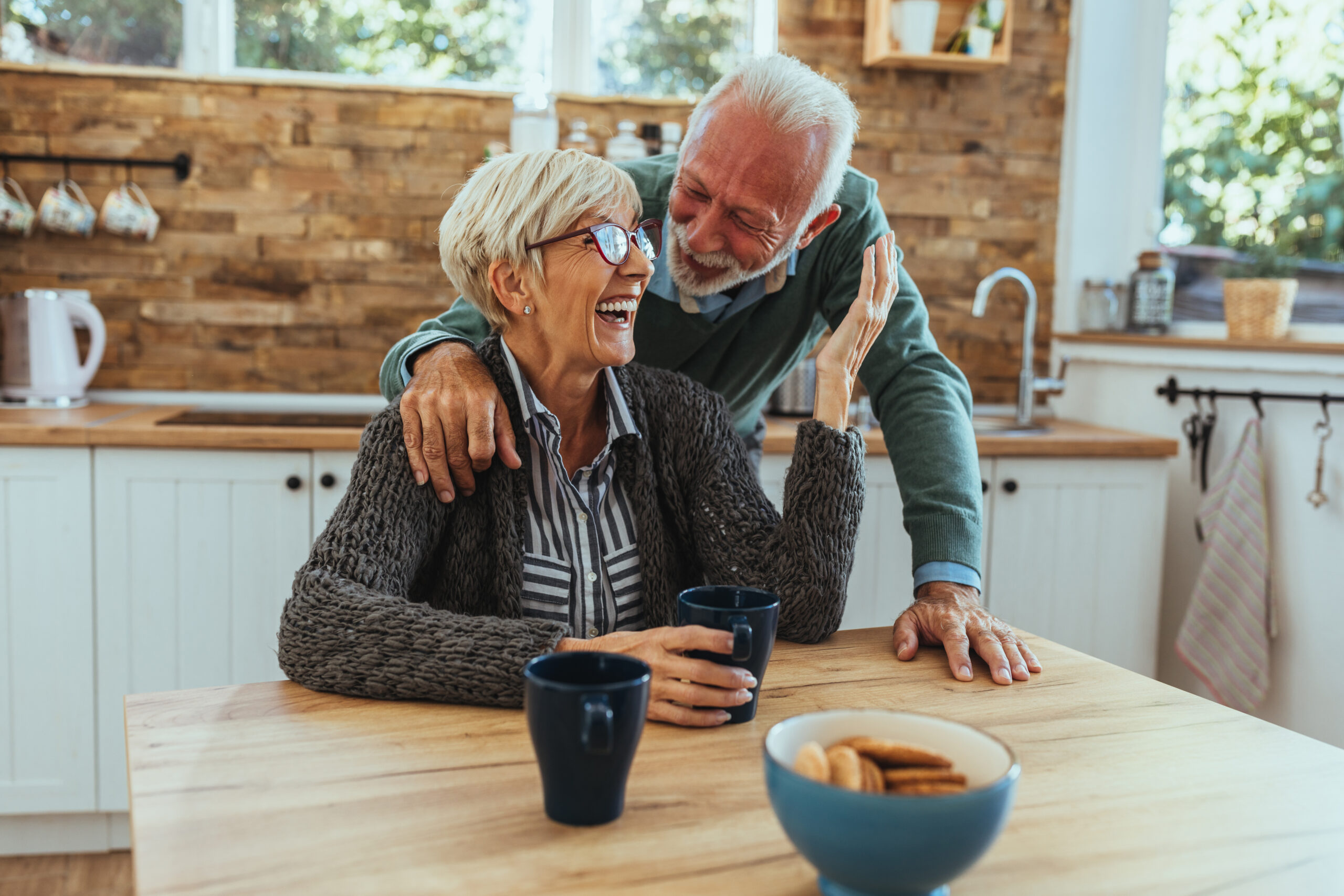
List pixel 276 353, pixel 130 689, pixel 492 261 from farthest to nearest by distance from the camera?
pixel 276 353
pixel 130 689
pixel 492 261

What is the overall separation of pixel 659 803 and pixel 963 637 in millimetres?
517

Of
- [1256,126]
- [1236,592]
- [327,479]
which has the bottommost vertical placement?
[1236,592]

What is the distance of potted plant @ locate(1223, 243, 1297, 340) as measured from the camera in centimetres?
272

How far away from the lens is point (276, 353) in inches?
118

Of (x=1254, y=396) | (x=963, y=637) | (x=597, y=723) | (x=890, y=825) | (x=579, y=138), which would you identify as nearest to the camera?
(x=890, y=825)

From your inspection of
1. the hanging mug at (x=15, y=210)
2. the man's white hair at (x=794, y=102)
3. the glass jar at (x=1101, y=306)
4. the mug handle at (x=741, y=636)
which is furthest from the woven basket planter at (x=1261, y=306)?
the hanging mug at (x=15, y=210)

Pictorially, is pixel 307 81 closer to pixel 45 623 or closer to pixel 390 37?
pixel 390 37

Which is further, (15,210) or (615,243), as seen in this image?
(15,210)

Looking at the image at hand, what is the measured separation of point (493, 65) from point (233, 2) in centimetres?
70

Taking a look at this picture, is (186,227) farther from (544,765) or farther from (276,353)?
(544,765)

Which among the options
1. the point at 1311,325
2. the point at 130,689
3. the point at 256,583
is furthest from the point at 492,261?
the point at 1311,325

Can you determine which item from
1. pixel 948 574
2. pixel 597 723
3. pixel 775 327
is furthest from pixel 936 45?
pixel 597 723

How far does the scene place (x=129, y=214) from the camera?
110 inches

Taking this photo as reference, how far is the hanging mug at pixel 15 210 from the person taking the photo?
Result: 2.72 meters
